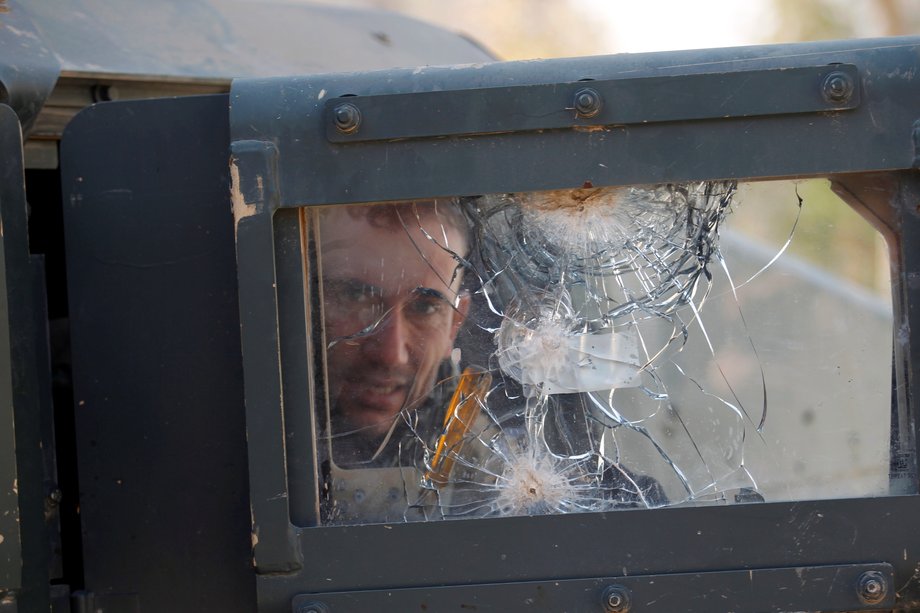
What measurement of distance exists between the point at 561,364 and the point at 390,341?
26 centimetres

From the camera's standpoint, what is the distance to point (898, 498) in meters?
1.47

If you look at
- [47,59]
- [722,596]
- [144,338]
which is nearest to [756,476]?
[722,596]

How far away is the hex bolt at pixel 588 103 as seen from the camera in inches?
58.9

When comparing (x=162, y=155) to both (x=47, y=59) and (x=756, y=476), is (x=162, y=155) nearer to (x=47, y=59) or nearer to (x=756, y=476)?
(x=47, y=59)

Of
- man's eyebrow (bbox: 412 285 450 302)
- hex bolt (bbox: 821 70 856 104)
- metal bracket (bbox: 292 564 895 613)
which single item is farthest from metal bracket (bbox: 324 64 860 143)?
metal bracket (bbox: 292 564 895 613)

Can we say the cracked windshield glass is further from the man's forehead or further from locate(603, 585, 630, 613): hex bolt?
locate(603, 585, 630, 613): hex bolt

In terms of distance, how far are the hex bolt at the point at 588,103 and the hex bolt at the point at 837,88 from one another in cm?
31

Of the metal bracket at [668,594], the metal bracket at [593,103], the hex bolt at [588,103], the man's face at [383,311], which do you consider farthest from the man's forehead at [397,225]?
the metal bracket at [668,594]

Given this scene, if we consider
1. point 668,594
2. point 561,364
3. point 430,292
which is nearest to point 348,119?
point 430,292

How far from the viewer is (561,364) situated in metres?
1.58

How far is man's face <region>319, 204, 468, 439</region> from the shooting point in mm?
1567

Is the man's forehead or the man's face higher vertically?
the man's forehead

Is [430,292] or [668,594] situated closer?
[668,594]

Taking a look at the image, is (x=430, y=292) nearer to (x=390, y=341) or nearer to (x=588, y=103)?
(x=390, y=341)
